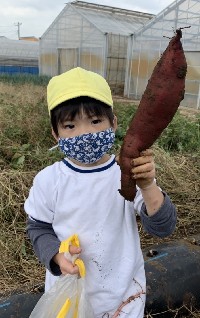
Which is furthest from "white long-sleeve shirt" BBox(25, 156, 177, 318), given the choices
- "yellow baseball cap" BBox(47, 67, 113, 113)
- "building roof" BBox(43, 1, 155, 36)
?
"building roof" BBox(43, 1, 155, 36)

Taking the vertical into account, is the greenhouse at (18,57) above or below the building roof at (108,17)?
below

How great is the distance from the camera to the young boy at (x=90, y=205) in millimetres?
1185

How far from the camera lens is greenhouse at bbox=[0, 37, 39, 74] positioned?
2225 centimetres

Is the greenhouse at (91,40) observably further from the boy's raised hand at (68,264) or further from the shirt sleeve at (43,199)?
the boy's raised hand at (68,264)

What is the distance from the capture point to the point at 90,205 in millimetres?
1225

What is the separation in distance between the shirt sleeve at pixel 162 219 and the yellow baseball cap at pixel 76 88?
0.37 m

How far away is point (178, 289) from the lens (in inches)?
79.4

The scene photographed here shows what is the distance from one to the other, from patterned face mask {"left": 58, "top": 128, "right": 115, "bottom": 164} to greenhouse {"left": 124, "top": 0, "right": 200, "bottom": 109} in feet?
32.7

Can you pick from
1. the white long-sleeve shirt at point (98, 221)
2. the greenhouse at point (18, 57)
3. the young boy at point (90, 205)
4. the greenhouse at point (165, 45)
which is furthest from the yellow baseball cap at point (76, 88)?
the greenhouse at point (18, 57)

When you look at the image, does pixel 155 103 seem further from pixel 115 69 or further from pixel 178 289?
pixel 115 69

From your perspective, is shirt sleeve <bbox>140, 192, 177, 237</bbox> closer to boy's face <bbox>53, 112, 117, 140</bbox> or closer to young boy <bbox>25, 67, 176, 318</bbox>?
young boy <bbox>25, 67, 176, 318</bbox>

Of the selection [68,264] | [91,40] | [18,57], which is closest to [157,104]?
[68,264]

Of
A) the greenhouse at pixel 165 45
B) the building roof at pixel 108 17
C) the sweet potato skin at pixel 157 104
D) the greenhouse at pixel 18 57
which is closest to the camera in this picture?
the sweet potato skin at pixel 157 104

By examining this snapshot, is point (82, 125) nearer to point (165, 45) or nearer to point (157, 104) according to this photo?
point (157, 104)
